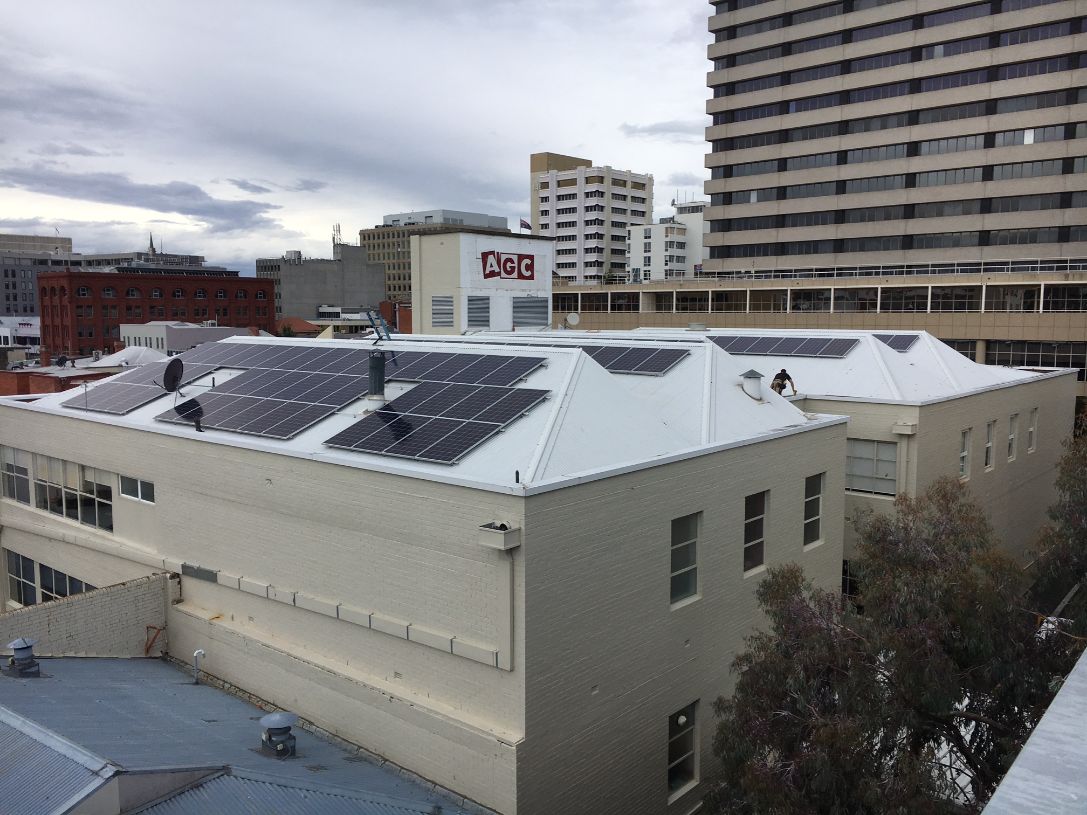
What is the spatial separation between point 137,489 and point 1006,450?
31.3 m

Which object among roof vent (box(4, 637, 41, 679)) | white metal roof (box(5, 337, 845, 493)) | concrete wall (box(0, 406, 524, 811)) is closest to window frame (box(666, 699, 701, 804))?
concrete wall (box(0, 406, 524, 811))

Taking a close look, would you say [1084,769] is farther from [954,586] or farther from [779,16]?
[779,16]

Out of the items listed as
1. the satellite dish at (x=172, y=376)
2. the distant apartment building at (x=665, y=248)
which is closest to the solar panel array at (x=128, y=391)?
the satellite dish at (x=172, y=376)

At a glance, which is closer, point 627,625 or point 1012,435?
point 627,625

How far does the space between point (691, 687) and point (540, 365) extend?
7913 millimetres

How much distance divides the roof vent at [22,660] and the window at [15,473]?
35.5ft

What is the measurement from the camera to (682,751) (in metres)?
18.2

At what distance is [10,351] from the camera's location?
71.2 metres

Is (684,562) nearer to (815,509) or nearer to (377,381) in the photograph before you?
(815,509)

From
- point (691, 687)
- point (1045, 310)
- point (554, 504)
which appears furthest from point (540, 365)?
point (1045, 310)

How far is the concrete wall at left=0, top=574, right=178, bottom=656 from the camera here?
19.0 meters

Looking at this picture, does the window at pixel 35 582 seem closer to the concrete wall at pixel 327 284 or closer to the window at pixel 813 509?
the window at pixel 813 509

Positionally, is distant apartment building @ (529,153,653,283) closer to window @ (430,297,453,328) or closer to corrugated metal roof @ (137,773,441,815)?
window @ (430,297,453,328)

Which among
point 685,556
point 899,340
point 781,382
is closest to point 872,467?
point 781,382
